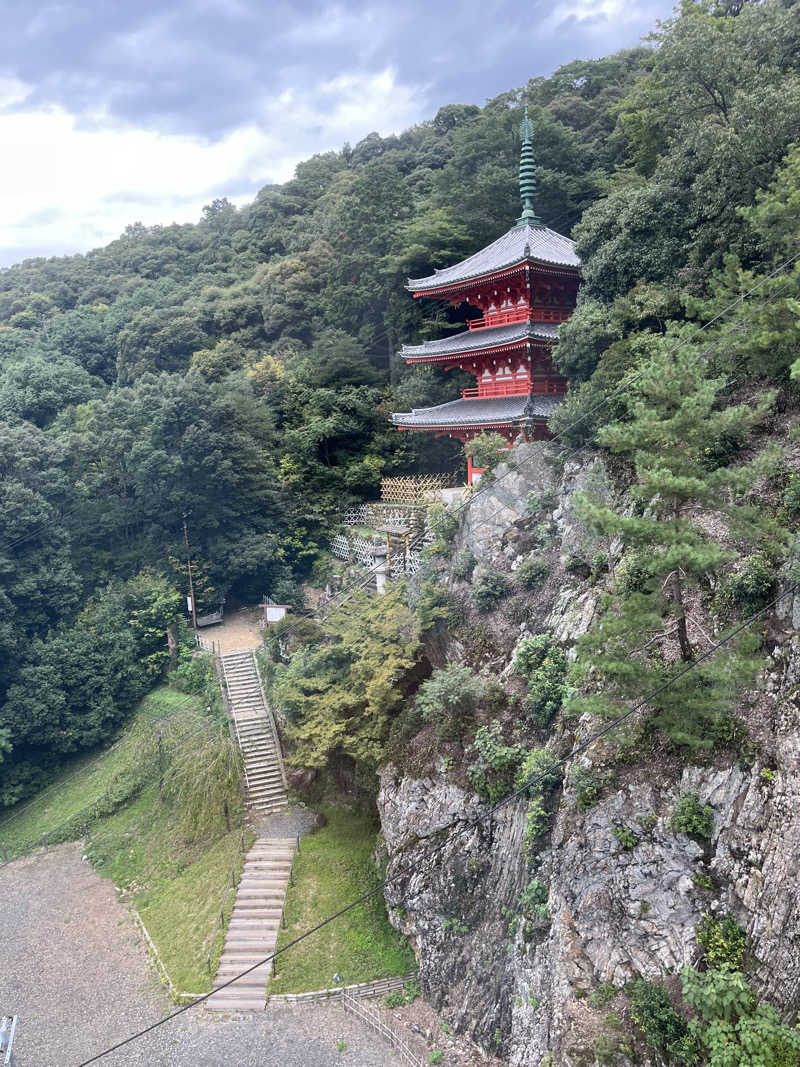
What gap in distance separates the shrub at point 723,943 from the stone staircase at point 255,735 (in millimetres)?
11665

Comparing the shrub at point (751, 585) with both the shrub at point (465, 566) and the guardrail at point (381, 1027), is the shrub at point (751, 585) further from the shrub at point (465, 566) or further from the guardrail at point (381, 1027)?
the guardrail at point (381, 1027)

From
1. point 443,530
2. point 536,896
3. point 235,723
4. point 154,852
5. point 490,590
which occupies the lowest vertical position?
point 154,852

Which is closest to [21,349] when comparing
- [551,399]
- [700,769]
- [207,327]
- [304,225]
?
[207,327]

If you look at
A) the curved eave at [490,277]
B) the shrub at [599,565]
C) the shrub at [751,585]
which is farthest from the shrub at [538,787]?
the curved eave at [490,277]

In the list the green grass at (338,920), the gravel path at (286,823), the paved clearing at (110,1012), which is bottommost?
the paved clearing at (110,1012)

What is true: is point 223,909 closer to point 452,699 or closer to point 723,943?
point 452,699

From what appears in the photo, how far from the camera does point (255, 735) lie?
18312 millimetres

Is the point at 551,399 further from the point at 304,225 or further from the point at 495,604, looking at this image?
the point at 304,225

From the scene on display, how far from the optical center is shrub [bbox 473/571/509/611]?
14453mm

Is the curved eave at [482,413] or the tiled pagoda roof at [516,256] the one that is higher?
the tiled pagoda roof at [516,256]

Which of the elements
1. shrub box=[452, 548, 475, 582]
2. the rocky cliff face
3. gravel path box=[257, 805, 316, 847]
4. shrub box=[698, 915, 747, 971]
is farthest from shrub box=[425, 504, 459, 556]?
shrub box=[698, 915, 747, 971]

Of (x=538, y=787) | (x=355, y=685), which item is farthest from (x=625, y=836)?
(x=355, y=685)

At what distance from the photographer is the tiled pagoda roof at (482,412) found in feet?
61.0

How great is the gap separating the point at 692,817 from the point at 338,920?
28.6 feet
